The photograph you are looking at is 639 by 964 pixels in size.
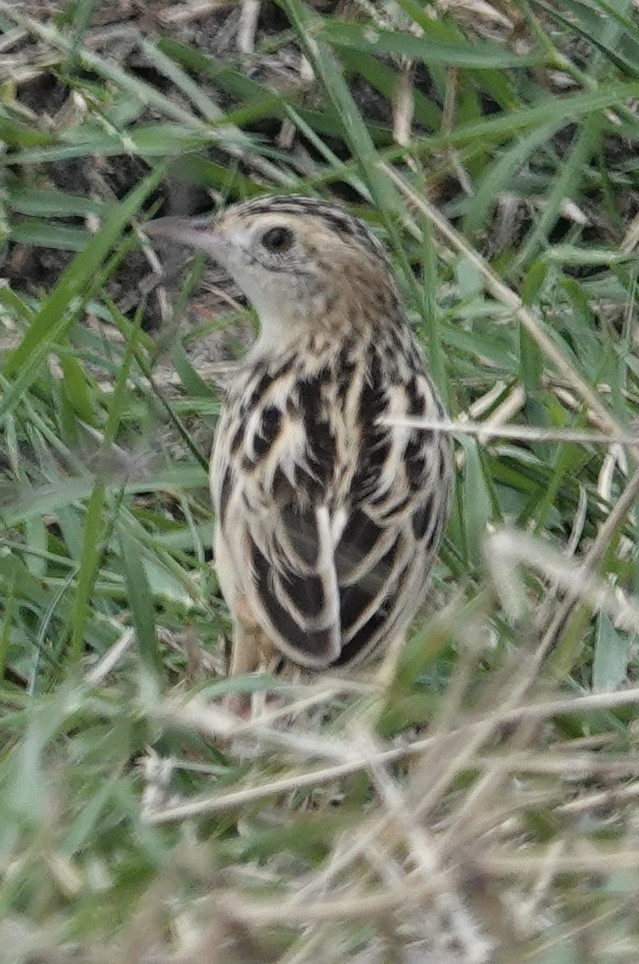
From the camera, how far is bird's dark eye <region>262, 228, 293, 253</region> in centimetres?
583

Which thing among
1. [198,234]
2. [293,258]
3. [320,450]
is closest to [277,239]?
[293,258]

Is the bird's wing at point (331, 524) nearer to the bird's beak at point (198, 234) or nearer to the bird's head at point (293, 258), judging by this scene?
the bird's head at point (293, 258)

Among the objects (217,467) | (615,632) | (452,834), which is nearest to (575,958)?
(452,834)

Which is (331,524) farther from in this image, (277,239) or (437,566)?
(277,239)

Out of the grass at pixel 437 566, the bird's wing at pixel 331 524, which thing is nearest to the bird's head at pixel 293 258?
the grass at pixel 437 566

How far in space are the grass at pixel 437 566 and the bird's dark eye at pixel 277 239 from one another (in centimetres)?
24

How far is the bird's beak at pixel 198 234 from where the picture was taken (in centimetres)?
583

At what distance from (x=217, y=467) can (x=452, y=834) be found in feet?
6.99

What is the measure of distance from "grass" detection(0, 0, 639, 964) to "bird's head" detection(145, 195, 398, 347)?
12 centimetres

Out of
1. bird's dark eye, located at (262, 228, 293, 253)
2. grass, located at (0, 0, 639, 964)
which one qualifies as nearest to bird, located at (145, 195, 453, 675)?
bird's dark eye, located at (262, 228, 293, 253)

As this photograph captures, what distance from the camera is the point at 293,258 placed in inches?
231

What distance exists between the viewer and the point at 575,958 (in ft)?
11.6

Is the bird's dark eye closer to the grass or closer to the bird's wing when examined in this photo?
the grass

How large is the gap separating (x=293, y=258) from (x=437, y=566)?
835 millimetres
